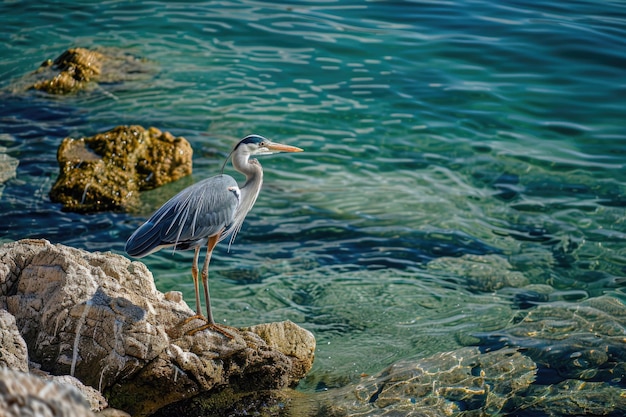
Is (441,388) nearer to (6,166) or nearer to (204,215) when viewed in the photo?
(204,215)

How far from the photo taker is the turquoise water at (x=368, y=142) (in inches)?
299

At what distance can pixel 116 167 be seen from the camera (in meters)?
9.24

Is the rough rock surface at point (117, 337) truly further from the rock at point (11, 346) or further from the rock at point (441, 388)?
the rock at point (441, 388)

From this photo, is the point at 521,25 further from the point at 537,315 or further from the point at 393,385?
the point at 393,385

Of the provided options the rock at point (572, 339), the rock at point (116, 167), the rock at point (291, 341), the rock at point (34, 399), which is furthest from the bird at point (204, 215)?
the rock at point (116, 167)

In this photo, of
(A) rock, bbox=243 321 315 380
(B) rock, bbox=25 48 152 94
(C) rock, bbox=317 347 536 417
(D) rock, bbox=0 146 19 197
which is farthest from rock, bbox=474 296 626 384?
(B) rock, bbox=25 48 152 94

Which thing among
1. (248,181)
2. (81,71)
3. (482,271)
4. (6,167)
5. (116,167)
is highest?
(248,181)

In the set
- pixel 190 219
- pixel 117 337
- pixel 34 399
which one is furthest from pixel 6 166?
pixel 34 399

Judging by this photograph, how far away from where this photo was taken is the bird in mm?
5574

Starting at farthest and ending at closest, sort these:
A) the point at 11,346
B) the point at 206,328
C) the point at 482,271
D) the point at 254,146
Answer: the point at 482,271, the point at 254,146, the point at 206,328, the point at 11,346

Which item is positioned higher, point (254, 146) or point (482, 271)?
point (254, 146)

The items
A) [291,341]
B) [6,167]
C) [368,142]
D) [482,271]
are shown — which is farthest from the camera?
[368,142]

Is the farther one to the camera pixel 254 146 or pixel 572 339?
pixel 572 339

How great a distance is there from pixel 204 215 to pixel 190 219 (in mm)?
105
